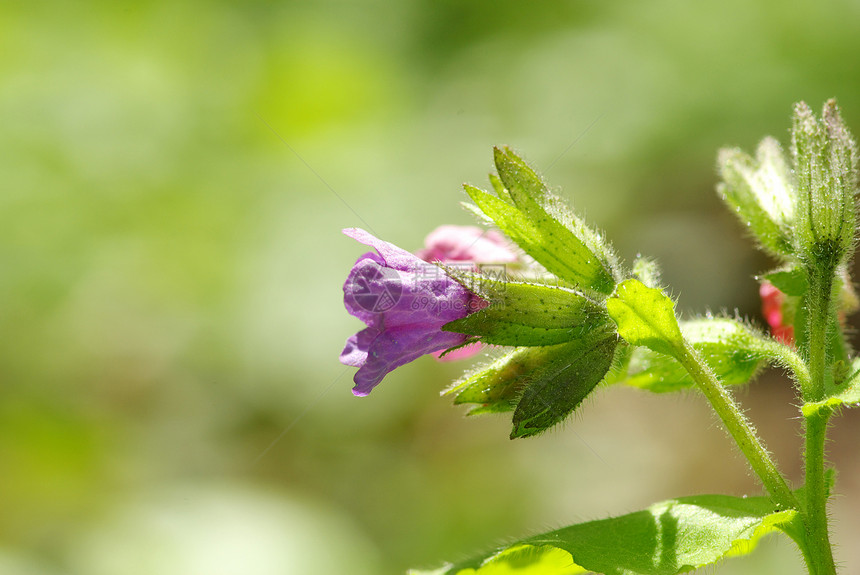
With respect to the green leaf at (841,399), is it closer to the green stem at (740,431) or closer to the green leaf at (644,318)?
the green stem at (740,431)

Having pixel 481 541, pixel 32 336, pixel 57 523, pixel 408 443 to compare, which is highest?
pixel 32 336

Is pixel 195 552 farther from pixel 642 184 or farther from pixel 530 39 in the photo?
pixel 530 39

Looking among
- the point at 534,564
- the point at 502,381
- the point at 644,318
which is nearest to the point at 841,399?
the point at 644,318

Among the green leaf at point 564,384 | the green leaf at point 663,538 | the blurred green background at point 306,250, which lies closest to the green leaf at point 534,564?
the green leaf at point 663,538

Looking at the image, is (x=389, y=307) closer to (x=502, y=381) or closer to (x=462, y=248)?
→ (x=502, y=381)

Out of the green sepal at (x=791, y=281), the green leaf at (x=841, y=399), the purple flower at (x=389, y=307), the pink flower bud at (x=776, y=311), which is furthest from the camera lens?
the pink flower bud at (x=776, y=311)

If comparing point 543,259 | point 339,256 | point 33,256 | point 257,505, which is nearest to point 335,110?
point 339,256
